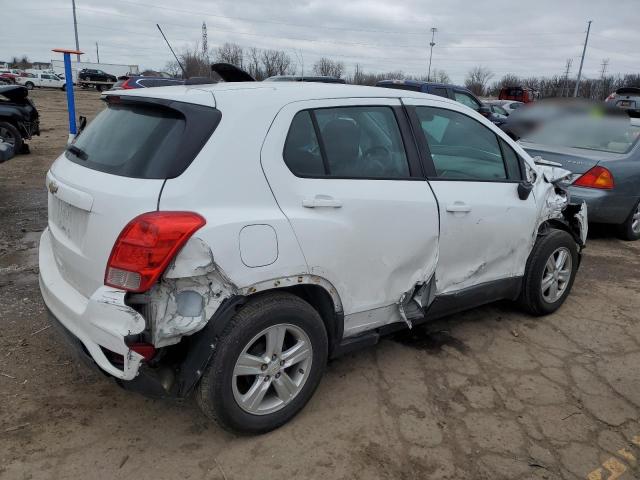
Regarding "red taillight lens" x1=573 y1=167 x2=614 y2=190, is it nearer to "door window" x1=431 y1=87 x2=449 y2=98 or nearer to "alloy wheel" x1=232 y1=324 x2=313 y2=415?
"alloy wheel" x1=232 y1=324 x2=313 y2=415

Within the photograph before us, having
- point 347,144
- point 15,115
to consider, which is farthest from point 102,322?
point 15,115

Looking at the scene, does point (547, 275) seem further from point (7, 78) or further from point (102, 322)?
point (7, 78)

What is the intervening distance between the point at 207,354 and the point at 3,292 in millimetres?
2823

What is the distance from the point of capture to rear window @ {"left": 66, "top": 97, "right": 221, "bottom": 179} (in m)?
2.28

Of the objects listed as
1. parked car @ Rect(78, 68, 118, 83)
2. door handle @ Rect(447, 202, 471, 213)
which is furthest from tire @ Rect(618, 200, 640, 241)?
parked car @ Rect(78, 68, 118, 83)

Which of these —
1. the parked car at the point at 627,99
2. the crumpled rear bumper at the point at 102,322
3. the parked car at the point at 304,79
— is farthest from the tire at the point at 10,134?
the parked car at the point at 627,99

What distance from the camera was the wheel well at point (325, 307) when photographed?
268 centimetres

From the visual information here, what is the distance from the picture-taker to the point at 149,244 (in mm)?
2135

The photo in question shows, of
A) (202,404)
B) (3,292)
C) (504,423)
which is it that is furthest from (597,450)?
(3,292)

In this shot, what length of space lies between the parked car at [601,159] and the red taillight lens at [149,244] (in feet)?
15.8

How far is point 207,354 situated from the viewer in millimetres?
2318

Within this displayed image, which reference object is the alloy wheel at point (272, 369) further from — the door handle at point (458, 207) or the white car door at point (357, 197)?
the door handle at point (458, 207)

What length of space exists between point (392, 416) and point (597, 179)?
4.47 m

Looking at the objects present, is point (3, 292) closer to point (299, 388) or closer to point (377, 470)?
point (299, 388)
